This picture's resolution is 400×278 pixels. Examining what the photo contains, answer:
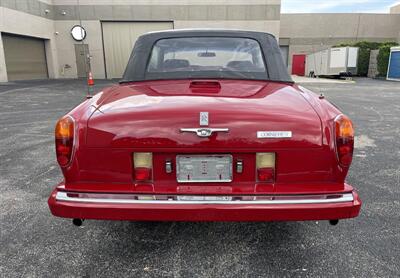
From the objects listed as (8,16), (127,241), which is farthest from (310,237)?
(8,16)

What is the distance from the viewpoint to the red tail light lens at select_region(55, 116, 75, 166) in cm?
208

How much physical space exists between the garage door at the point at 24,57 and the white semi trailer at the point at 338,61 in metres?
22.5

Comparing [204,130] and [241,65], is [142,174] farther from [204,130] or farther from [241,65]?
[241,65]

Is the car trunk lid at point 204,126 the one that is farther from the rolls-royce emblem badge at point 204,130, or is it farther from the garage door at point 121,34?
the garage door at point 121,34

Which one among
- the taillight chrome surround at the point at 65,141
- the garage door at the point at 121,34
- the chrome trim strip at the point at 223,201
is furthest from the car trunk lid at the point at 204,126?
the garage door at the point at 121,34

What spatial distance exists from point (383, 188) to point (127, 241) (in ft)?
9.33

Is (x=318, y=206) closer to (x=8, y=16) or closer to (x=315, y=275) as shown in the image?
(x=315, y=275)

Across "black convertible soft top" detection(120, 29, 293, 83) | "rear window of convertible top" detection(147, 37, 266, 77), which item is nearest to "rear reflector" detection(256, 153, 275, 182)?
"black convertible soft top" detection(120, 29, 293, 83)

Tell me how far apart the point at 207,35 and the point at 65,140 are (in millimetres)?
1856

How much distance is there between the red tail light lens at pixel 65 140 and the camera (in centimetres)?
208

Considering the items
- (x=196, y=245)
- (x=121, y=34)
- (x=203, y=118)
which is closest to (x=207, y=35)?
(x=203, y=118)

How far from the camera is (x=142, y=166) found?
2068 mm

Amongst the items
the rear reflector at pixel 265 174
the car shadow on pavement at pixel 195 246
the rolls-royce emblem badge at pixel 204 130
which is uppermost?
the rolls-royce emblem badge at pixel 204 130

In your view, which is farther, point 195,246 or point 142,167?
point 195,246
